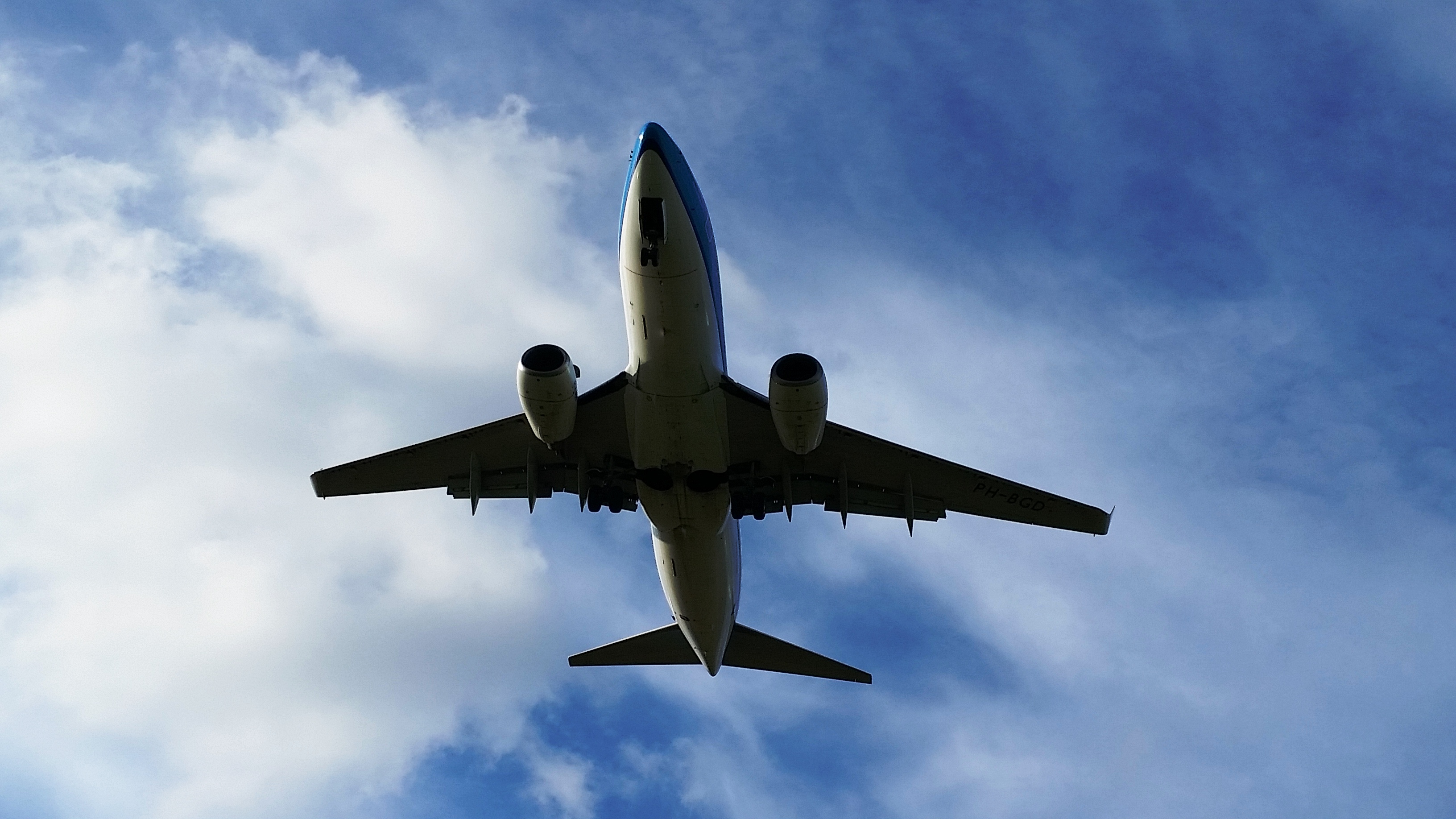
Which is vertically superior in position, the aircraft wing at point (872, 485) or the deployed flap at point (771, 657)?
the aircraft wing at point (872, 485)

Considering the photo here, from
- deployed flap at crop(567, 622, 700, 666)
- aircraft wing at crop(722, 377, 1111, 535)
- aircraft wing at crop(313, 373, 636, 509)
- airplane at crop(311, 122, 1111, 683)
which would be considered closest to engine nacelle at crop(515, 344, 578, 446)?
airplane at crop(311, 122, 1111, 683)

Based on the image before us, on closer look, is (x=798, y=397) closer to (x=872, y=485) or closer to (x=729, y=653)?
(x=872, y=485)

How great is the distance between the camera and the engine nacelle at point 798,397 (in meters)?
22.5

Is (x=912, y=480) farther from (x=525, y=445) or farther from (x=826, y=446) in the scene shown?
(x=525, y=445)

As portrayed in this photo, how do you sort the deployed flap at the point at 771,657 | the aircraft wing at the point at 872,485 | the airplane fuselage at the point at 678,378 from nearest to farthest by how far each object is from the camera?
the airplane fuselage at the point at 678,378 → the aircraft wing at the point at 872,485 → the deployed flap at the point at 771,657

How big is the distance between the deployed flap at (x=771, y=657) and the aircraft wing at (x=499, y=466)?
533 centimetres

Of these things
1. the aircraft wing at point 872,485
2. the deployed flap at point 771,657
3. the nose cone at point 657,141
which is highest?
the nose cone at point 657,141

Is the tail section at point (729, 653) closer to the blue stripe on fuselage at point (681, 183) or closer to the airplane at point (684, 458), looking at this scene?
the airplane at point (684, 458)

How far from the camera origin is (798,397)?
22.5m

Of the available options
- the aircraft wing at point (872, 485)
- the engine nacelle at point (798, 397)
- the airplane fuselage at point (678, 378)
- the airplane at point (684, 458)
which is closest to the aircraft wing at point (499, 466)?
the airplane at point (684, 458)

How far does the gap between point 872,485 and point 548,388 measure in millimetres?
9033

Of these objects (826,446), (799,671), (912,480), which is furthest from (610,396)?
(799,671)

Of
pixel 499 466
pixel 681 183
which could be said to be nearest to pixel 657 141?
pixel 681 183

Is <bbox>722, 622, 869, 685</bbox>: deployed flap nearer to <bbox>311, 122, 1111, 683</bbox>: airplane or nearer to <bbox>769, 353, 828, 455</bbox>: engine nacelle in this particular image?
<bbox>311, 122, 1111, 683</bbox>: airplane
